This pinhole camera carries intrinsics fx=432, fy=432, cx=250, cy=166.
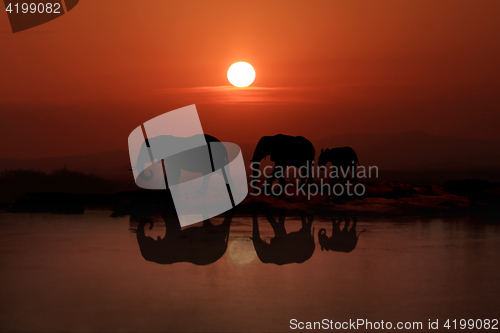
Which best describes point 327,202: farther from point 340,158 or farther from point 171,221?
point 171,221

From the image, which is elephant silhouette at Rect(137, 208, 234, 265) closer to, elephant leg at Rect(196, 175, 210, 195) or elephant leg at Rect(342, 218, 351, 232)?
elephant leg at Rect(342, 218, 351, 232)

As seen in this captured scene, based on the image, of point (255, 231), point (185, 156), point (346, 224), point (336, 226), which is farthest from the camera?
point (185, 156)

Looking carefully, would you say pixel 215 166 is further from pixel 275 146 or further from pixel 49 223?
pixel 49 223

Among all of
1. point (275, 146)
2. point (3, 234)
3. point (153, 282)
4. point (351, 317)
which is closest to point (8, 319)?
point (153, 282)

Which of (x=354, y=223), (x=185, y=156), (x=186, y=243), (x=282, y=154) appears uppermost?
(x=185, y=156)

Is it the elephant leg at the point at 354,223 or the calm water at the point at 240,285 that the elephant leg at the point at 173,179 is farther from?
the elephant leg at the point at 354,223

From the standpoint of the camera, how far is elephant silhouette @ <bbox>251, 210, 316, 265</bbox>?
303 inches

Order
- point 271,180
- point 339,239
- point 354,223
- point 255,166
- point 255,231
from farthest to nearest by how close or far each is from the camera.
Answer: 1. point 255,166
2. point 271,180
3. point 354,223
4. point 255,231
5. point 339,239

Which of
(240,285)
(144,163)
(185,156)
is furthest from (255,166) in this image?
(240,285)

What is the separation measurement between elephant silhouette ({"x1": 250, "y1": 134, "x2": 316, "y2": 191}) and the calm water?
274 inches

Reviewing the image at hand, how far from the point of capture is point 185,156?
14445mm

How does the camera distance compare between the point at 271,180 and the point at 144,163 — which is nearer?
the point at 144,163

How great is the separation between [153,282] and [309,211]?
7.33 metres

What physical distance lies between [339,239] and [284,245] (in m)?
1.34
